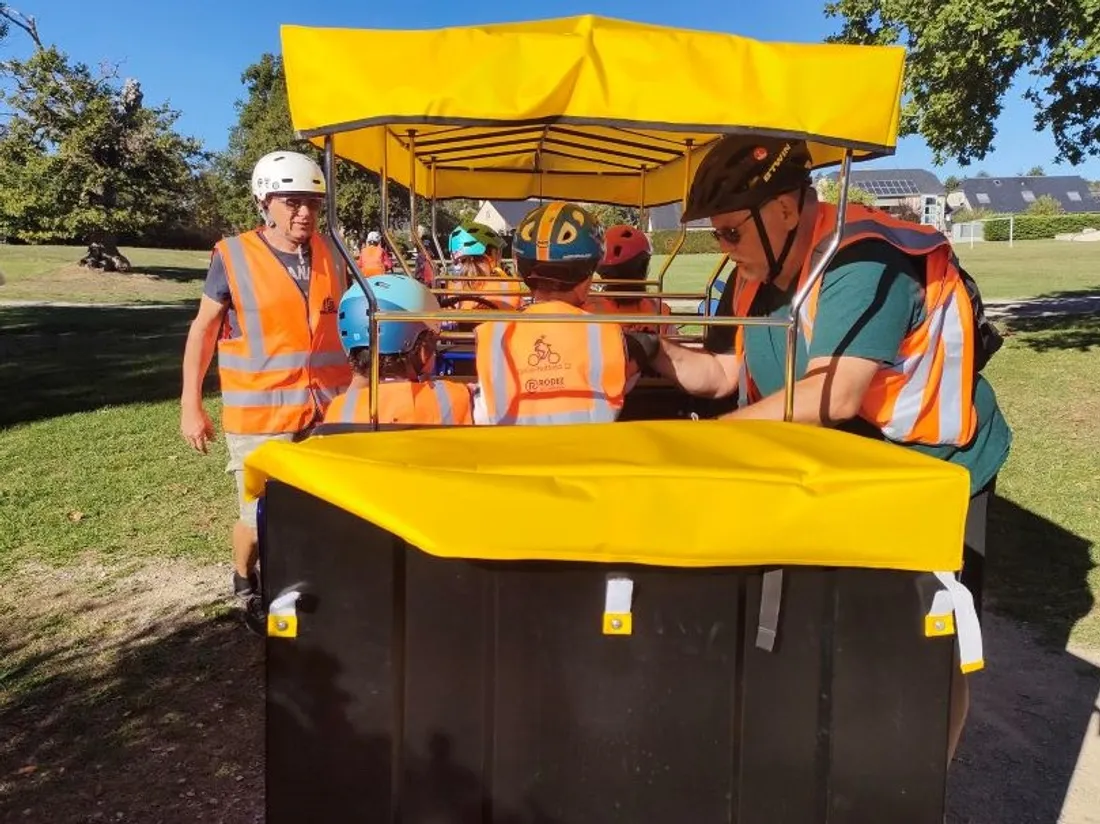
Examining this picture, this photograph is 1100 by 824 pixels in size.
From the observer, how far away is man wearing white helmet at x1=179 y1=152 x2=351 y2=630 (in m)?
4.16

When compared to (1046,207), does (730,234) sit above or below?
below

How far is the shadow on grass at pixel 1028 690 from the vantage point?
10.8ft

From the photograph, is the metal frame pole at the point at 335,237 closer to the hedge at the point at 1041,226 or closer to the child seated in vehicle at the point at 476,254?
the child seated in vehicle at the point at 476,254

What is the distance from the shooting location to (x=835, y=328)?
7.89 ft

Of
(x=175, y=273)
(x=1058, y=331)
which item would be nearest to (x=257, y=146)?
(x=175, y=273)

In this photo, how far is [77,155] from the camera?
1115 inches

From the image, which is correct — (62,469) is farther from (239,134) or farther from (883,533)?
(239,134)

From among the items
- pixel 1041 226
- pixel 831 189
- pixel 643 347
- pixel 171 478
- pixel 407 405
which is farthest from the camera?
pixel 1041 226

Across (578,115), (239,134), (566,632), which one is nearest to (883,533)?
(566,632)

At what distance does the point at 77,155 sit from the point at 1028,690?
30.4 m

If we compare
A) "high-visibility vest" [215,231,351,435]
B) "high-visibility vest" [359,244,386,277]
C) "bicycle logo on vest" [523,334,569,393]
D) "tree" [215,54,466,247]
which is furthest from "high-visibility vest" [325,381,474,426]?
"tree" [215,54,466,247]

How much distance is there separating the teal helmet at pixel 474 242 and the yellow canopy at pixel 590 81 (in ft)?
17.6

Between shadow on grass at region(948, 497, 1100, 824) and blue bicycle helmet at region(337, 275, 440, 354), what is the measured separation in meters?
2.42

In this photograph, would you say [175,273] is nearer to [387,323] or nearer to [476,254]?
[476,254]
